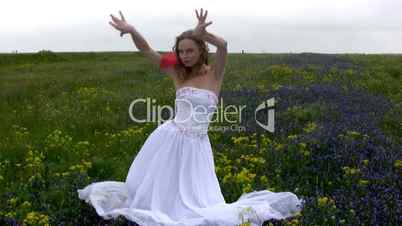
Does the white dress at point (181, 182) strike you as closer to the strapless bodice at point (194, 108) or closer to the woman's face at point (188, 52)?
the strapless bodice at point (194, 108)

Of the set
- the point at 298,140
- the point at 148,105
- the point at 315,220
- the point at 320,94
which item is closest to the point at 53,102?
the point at 148,105

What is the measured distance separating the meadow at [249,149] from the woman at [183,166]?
28 centimetres

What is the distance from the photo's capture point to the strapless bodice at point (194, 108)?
6906 millimetres

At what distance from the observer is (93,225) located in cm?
661

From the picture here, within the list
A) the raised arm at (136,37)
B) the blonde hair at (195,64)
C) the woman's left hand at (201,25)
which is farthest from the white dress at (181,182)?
the woman's left hand at (201,25)

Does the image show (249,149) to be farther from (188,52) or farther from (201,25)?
(201,25)

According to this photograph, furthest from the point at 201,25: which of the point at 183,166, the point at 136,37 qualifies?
the point at 183,166

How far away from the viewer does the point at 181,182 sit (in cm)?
695

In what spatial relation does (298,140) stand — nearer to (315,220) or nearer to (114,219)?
(315,220)

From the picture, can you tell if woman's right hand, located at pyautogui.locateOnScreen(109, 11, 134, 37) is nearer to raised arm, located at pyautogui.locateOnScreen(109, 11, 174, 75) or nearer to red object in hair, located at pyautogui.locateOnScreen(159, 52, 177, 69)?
raised arm, located at pyautogui.locateOnScreen(109, 11, 174, 75)

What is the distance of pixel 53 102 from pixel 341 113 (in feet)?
26.2

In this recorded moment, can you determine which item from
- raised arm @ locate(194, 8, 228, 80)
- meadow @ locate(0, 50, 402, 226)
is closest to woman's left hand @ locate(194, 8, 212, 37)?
raised arm @ locate(194, 8, 228, 80)

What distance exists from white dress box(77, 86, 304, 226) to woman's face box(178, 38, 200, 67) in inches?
12.7

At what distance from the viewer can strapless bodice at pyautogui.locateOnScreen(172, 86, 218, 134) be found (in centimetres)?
691
